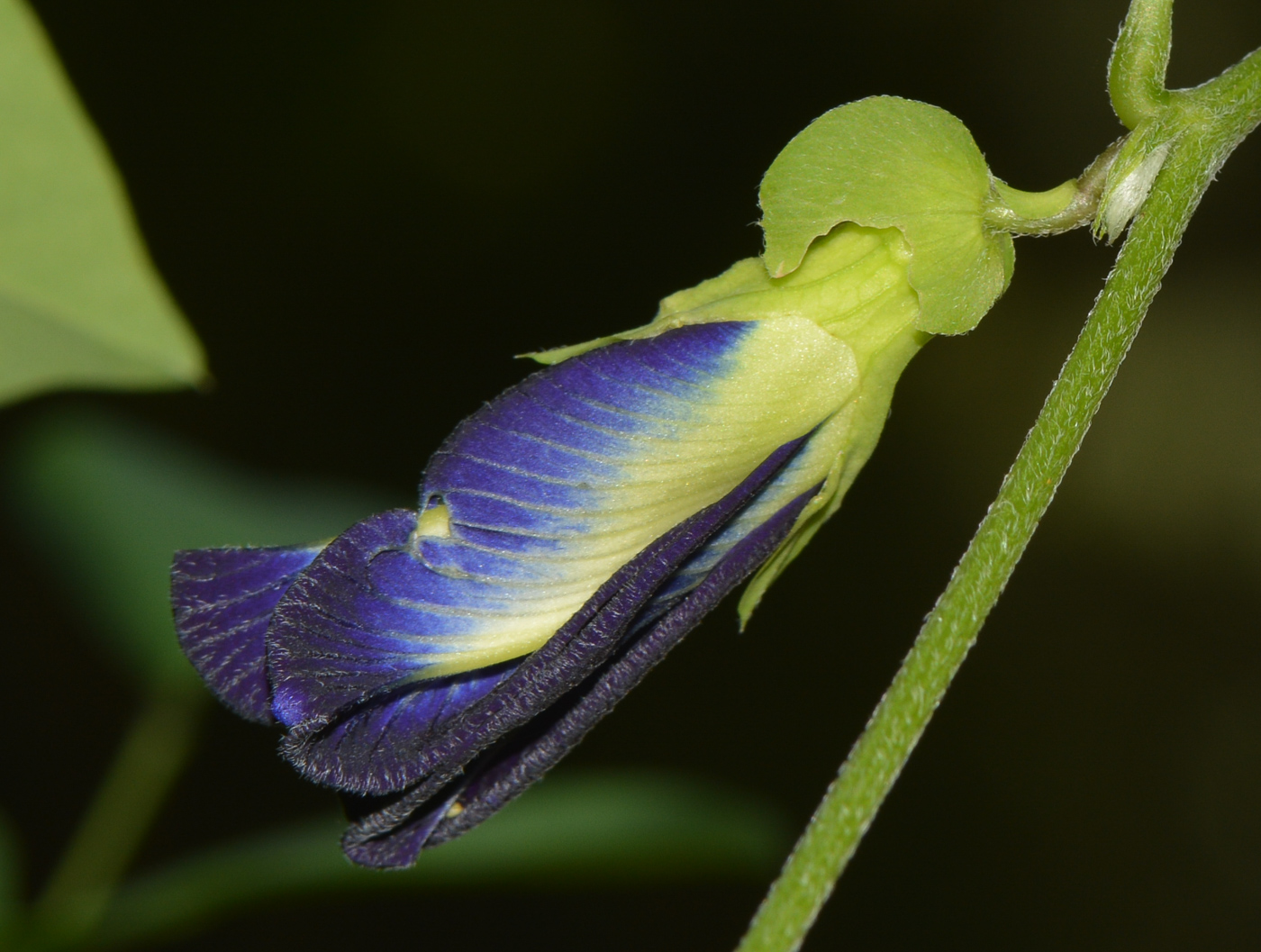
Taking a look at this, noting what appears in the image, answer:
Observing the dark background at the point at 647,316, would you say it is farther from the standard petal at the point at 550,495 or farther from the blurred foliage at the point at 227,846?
the standard petal at the point at 550,495

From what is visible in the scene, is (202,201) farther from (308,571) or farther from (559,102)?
(308,571)

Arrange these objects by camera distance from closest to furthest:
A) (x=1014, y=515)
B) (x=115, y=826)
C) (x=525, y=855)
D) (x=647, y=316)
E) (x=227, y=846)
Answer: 1. (x=1014, y=515)
2. (x=525, y=855)
3. (x=115, y=826)
4. (x=227, y=846)
5. (x=647, y=316)

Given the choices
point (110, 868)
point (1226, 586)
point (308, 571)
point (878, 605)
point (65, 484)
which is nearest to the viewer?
point (308, 571)

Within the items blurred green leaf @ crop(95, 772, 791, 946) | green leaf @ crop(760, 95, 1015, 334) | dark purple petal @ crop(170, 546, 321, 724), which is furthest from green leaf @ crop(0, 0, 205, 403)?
blurred green leaf @ crop(95, 772, 791, 946)

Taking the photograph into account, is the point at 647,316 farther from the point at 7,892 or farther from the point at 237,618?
the point at 237,618

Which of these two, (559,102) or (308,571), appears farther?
(559,102)

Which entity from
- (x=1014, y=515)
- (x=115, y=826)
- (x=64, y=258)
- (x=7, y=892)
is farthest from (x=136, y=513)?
(x=1014, y=515)

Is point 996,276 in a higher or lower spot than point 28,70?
higher

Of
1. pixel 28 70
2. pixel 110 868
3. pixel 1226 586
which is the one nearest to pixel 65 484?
pixel 110 868
